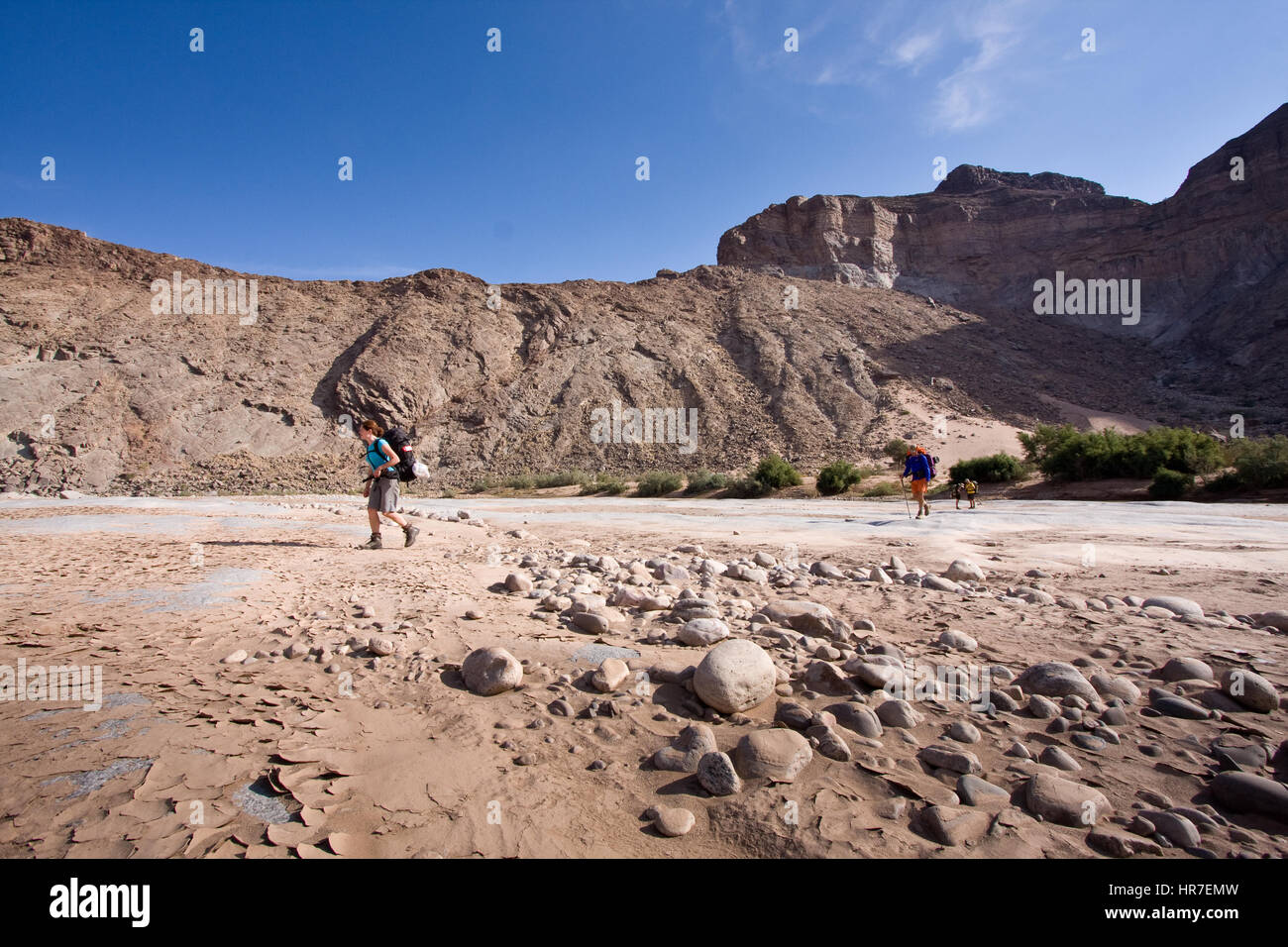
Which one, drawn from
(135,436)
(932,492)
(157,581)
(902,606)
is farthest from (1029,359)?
(135,436)

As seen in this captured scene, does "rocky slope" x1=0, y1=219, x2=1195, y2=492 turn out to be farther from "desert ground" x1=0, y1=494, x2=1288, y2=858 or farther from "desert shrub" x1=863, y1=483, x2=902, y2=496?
"desert ground" x1=0, y1=494, x2=1288, y2=858

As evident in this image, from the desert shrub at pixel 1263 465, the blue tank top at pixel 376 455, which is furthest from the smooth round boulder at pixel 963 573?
the desert shrub at pixel 1263 465

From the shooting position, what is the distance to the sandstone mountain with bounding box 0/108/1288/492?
34344 millimetres

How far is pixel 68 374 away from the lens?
34.7m

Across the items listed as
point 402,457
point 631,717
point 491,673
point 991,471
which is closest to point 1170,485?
point 991,471

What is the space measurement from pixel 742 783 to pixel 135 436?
141 feet

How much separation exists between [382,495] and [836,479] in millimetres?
19065

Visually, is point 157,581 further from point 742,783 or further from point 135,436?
point 135,436

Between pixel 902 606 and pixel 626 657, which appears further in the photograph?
pixel 902 606

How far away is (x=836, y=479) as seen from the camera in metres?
22.9

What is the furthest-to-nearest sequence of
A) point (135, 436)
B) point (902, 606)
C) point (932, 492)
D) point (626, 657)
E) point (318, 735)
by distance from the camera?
point (135, 436), point (932, 492), point (902, 606), point (626, 657), point (318, 735)

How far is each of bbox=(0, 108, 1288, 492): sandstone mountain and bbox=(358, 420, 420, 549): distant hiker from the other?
2781 cm

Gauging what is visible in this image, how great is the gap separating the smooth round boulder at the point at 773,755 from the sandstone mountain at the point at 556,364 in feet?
102
